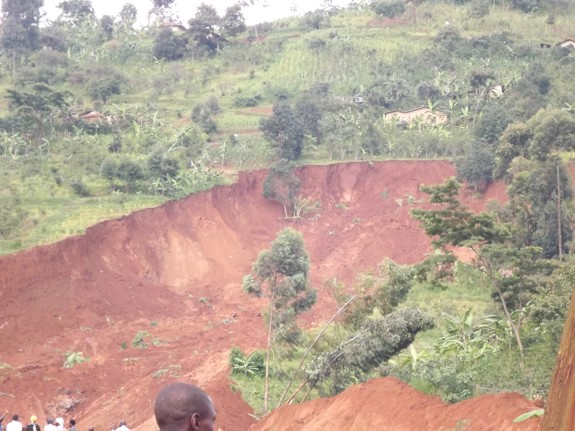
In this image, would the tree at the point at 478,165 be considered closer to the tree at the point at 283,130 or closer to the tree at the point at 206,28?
the tree at the point at 283,130

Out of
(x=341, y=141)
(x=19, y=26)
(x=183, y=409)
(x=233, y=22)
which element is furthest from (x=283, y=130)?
(x=183, y=409)

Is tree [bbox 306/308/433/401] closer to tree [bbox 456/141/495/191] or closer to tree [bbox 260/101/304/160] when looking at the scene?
tree [bbox 456/141/495/191]

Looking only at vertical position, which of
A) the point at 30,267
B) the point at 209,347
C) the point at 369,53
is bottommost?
the point at 209,347

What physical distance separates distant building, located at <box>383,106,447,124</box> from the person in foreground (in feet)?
136

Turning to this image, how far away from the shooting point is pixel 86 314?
90.7 feet

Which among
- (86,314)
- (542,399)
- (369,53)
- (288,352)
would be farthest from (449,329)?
(369,53)

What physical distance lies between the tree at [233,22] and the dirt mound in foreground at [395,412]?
4483 centimetres

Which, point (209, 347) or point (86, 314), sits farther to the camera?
point (86, 314)

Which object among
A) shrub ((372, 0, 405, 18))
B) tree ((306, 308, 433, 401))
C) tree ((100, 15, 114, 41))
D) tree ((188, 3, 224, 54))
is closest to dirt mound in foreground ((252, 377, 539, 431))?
tree ((306, 308, 433, 401))

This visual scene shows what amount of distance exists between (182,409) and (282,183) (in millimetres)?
36556

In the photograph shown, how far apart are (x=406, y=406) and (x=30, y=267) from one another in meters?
18.1

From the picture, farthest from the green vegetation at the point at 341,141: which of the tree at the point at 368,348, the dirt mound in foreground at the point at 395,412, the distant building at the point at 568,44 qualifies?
the distant building at the point at 568,44

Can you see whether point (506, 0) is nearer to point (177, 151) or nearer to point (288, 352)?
point (177, 151)

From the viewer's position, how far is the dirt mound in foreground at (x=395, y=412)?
429 inches
